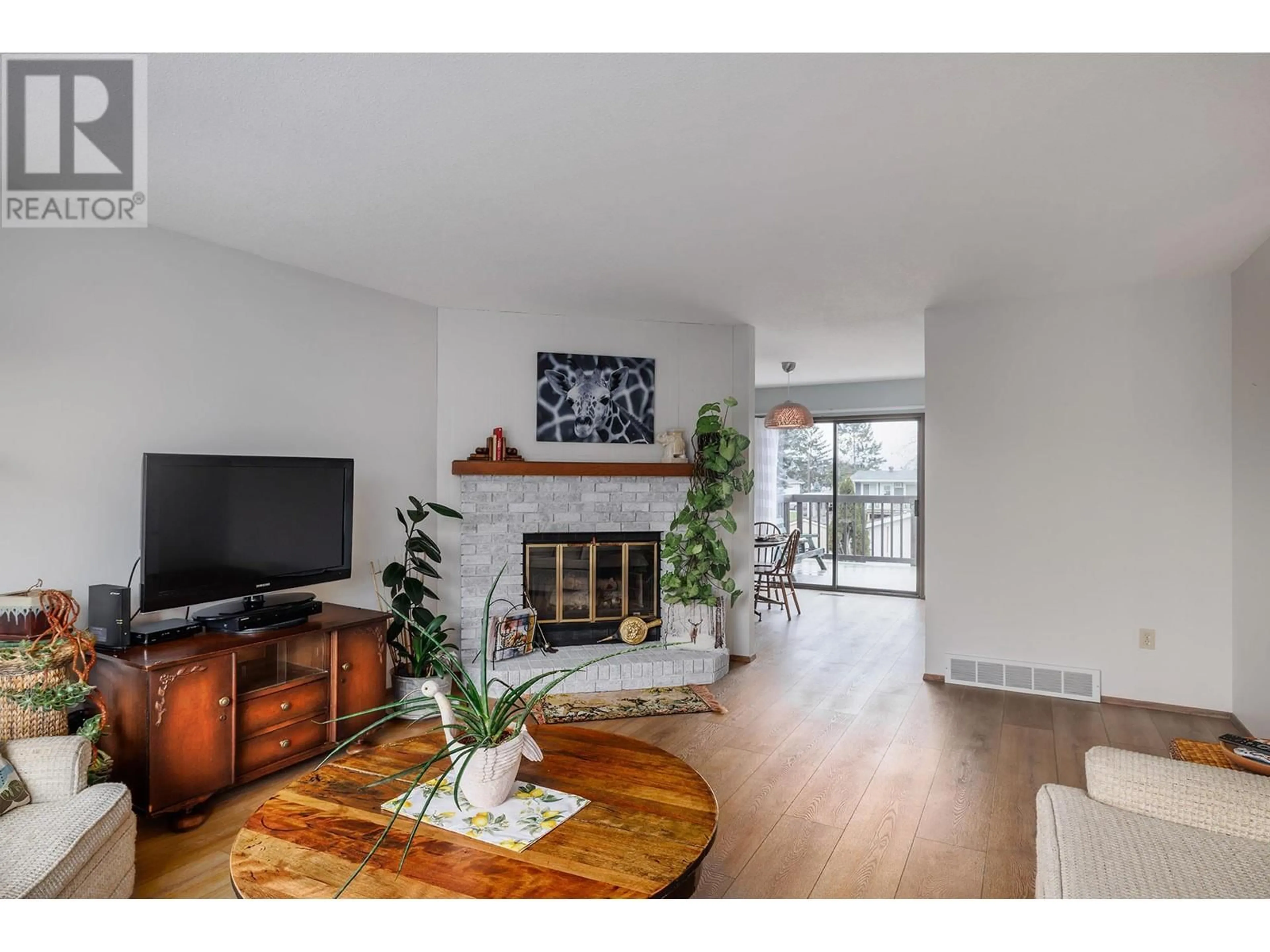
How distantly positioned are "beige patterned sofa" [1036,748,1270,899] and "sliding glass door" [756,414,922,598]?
236 inches

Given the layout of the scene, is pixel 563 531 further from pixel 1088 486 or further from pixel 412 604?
pixel 1088 486

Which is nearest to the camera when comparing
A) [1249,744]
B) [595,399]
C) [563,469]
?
[1249,744]

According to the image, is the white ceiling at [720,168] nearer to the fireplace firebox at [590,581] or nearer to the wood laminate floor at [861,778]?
the fireplace firebox at [590,581]

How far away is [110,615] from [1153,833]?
3.36 metres

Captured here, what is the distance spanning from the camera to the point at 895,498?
25.7 feet

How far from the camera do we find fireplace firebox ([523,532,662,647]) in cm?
467

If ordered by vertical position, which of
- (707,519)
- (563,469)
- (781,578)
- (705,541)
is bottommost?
(781,578)

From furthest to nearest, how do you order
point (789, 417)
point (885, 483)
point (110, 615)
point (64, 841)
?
point (885, 483), point (789, 417), point (110, 615), point (64, 841)

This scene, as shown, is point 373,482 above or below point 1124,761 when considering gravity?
above

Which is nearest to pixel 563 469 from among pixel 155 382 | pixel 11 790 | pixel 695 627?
pixel 695 627

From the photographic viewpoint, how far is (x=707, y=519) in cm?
475
